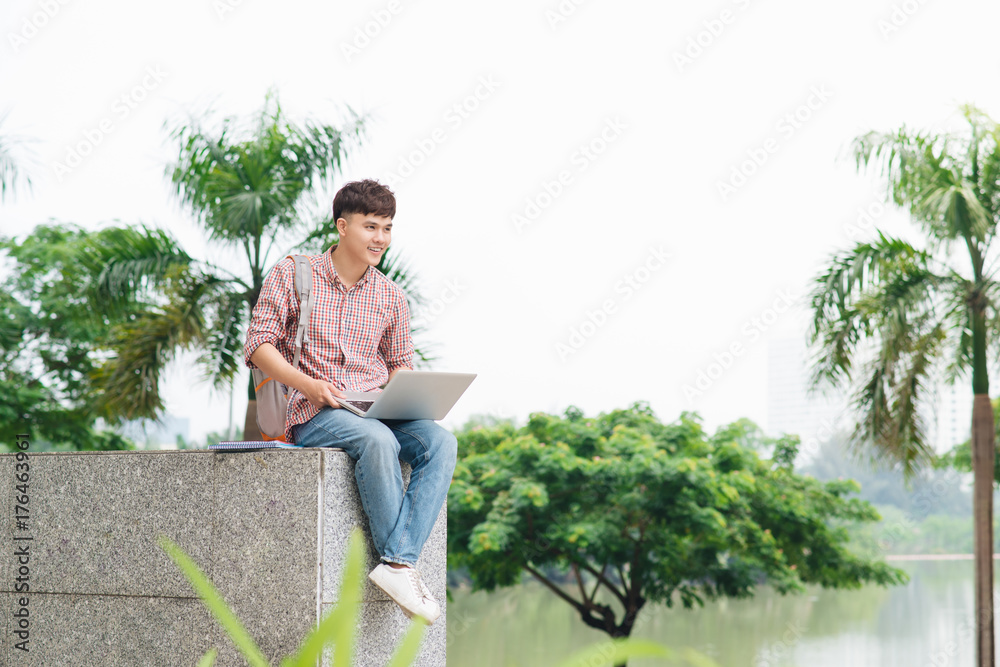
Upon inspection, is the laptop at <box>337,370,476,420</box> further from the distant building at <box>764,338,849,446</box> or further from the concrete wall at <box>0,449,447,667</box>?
the distant building at <box>764,338,849,446</box>

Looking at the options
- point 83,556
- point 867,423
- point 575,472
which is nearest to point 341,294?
point 83,556

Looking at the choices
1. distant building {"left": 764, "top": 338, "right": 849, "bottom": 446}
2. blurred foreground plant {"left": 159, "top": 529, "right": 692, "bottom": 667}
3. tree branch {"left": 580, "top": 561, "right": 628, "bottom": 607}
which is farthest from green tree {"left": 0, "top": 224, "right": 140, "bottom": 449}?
blurred foreground plant {"left": 159, "top": 529, "right": 692, "bottom": 667}

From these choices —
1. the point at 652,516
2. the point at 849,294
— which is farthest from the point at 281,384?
the point at 652,516

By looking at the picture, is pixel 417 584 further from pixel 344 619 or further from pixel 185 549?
pixel 344 619

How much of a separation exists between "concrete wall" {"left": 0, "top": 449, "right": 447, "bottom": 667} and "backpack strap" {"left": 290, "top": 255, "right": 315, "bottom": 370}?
379 mm

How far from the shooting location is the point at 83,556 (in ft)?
11.2

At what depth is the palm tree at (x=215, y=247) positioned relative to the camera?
8.77 metres

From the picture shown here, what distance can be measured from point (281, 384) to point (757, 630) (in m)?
13.6

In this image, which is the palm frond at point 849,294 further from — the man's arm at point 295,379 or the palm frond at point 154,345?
the man's arm at point 295,379

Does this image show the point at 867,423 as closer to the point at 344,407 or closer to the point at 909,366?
the point at 909,366

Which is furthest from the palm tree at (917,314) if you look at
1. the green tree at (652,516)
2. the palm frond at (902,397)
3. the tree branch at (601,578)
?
the tree branch at (601,578)

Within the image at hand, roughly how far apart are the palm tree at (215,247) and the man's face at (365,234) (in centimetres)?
550

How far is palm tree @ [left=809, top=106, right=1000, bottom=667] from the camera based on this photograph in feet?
30.9

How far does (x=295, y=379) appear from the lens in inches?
120
